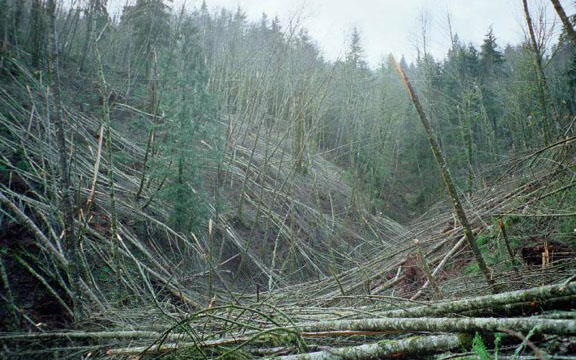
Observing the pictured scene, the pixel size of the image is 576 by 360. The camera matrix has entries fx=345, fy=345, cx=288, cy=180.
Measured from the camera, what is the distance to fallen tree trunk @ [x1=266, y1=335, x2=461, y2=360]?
1.65 meters

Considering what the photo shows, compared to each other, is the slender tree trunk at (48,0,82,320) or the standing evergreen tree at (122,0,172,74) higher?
the standing evergreen tree at (122,0,172,74)

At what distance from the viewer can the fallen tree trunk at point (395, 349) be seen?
5.42ft

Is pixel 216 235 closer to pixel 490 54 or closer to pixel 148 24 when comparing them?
pixel 148 24

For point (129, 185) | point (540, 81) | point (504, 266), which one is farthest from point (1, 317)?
point (540, 81)

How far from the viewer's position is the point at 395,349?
1722 mm

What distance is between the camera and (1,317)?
360 cm

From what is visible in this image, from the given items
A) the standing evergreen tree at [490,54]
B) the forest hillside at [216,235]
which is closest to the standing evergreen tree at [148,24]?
the forest hillside at [216,235]

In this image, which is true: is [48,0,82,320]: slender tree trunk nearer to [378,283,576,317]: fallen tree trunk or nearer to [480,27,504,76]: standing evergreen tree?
[378,283,576,317]: fallen tree trunk

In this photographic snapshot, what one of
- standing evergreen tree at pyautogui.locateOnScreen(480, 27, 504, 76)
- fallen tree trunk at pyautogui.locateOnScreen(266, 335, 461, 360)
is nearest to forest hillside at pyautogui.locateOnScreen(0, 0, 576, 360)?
fallen tree trunk at pyautogui.locateOnScreen(266, 335, 461, 360)

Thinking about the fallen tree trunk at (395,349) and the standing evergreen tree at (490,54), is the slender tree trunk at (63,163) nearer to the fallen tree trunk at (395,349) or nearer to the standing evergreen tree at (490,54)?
the fallen tree trunk at (395,349)

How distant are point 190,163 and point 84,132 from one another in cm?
299

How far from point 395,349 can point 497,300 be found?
1.82ft

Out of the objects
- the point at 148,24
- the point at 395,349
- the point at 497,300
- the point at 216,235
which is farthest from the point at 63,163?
the point at 148,24

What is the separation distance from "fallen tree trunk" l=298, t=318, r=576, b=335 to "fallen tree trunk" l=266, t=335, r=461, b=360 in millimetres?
50
